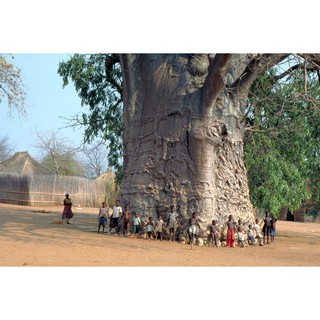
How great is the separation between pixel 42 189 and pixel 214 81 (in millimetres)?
16391

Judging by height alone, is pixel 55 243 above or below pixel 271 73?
below

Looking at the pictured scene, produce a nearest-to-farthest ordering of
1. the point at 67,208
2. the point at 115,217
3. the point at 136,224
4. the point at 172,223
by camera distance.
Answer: the point at 172,223 → the point at 136,224 → the point at 115,217 → the point at 67,208

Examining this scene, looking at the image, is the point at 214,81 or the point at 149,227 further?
the point at 149,227

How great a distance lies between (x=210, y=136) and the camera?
35.6 feet

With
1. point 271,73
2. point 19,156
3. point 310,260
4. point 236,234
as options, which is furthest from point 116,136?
point 19,156

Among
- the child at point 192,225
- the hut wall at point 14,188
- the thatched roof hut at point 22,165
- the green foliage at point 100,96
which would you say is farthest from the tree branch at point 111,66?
the thatched roof hut at point 22,165

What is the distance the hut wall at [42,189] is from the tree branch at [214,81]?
1548cm

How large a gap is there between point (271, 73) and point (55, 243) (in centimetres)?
870

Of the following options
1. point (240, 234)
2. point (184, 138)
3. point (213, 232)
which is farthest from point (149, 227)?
point (184, 138)

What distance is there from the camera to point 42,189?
24.6m

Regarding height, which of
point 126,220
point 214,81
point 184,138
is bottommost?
point 126,220

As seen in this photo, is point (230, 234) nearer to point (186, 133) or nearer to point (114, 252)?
point (186, 133)

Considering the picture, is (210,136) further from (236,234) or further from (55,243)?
(55,243)

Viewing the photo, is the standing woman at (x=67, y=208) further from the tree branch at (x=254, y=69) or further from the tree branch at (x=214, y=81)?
the tree branch at (x=254, y=69)
